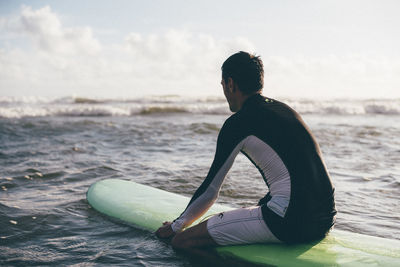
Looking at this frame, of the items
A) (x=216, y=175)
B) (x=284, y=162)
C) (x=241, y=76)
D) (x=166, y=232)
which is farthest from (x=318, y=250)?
(x=241, y=76)

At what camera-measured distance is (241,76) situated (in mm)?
2279

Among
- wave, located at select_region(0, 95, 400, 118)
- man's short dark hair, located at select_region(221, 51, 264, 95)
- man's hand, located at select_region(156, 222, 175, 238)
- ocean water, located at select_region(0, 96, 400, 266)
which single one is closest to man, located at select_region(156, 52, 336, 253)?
man's short dark hair, located at select_region(221, 51, 264, 95)

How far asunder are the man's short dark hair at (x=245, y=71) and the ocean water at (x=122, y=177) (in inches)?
48.7

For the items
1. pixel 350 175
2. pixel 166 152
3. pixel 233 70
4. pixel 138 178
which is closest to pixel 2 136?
pixel 166 152

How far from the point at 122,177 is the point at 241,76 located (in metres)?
3.52

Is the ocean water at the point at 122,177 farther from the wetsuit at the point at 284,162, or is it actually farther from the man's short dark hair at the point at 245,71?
the man's short dark hair at the point at 245,71

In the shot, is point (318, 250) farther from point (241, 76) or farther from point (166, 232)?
point (241, 76)

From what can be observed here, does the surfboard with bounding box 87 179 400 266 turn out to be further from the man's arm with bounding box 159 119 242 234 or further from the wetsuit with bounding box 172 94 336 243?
the man's arm with bounding box 159 119 242 234

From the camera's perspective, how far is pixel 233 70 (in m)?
2.28

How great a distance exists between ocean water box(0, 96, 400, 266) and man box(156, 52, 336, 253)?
57 cm

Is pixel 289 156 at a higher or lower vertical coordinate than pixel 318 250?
higher

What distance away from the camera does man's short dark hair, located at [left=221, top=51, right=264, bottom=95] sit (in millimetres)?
2250

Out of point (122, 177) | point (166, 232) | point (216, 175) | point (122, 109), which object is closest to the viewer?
point (216, 175)

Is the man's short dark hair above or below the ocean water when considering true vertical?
above
